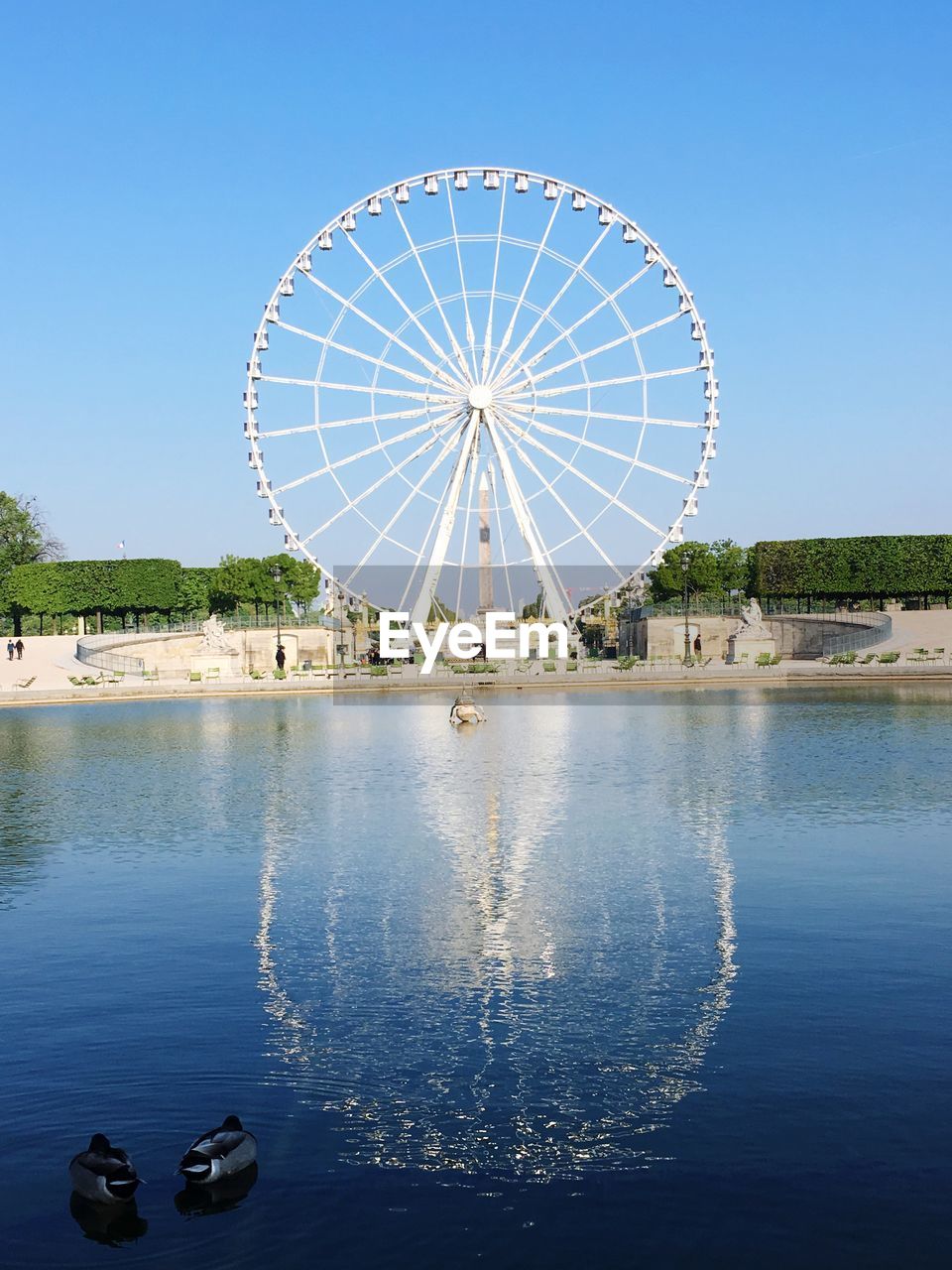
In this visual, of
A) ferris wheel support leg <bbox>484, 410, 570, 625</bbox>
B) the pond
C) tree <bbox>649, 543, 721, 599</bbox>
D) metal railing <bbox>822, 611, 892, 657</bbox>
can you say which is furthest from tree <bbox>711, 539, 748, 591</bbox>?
the pond

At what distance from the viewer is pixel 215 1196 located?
7004 mm

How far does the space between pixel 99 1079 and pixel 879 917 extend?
6.55 meters

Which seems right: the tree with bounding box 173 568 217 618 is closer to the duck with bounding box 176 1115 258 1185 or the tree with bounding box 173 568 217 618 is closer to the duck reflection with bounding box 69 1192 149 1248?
the duck with bounding box 176 1115 258 1185

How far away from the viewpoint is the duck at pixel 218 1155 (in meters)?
6.98

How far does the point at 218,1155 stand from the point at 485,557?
39.3 metres

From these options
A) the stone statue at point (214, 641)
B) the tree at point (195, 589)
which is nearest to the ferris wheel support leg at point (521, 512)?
the stone statue at point (214, 641)

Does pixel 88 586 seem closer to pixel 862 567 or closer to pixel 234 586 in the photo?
pixel 234 586

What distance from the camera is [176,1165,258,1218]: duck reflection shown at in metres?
6.90

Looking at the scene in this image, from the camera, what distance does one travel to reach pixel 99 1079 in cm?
852

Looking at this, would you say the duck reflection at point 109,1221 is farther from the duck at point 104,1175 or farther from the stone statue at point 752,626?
the stone statue at point 752,626

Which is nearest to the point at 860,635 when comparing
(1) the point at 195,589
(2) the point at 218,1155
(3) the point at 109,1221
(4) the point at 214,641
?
(4) the point at 214,641

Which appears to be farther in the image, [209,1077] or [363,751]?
[363,751]

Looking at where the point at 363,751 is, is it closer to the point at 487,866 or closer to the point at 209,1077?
the point at 487,866

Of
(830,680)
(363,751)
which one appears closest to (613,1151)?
(363,751)
